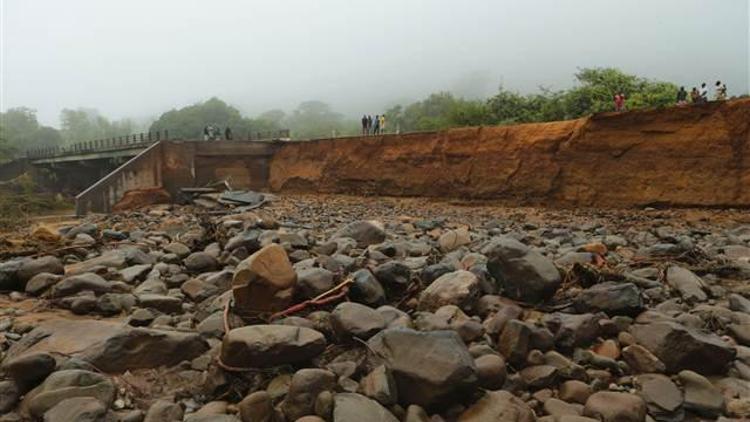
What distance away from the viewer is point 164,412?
2.22 m

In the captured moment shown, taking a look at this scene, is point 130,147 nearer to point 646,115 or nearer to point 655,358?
point 646,115

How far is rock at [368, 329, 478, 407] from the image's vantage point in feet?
7.12

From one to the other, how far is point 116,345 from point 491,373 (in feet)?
6.29

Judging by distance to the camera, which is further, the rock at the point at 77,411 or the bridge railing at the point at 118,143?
the bridge railing at the point at 118,143

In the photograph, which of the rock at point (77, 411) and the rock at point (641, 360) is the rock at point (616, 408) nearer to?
the rock at point (641, 360)

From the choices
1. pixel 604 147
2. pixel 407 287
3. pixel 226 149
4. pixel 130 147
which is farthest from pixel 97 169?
pixel 407 287

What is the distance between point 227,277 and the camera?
168 inches

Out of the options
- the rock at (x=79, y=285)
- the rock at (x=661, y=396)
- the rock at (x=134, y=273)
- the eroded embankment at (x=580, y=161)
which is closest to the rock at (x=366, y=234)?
the rock at (x=134, y=273)

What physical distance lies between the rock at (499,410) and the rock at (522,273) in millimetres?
1192

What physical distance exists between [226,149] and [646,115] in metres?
13.2

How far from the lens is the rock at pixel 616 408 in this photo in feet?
6.86

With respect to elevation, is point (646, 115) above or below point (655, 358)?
above

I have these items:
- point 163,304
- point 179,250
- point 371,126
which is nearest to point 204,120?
point 371,126

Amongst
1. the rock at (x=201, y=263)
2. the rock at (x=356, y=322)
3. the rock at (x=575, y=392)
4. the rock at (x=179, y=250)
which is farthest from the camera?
the rock at (x=179, y=250)
